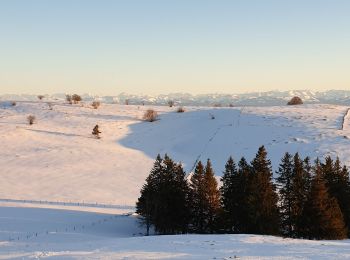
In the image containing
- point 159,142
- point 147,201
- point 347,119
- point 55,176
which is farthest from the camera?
point 347,119

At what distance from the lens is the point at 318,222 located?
37188mm

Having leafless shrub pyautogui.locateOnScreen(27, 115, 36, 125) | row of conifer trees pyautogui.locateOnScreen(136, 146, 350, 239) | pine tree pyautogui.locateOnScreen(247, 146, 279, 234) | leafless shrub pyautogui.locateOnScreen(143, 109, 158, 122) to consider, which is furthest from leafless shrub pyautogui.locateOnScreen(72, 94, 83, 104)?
pine tree pyautogui.locateOnScreen(247, 146, 279, 234)

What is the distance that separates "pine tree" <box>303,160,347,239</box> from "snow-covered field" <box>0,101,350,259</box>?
24.5ft

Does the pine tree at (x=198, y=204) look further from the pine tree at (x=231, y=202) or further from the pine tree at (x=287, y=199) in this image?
the pine tree at (x=287, y=199)

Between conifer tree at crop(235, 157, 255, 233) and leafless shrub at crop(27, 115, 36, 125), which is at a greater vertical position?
leafless shrub at crop(27, 115, 36, 125)

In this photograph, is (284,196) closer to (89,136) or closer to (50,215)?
(50,215)

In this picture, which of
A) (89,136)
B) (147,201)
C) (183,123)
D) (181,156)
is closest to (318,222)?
(147,201)

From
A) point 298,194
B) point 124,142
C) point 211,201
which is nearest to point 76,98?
point 124,142

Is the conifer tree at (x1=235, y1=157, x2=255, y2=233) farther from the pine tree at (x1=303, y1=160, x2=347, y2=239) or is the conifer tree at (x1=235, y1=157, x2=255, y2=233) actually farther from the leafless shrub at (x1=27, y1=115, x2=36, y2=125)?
the leafless shrub at (x1=27, y1=115, x2=36, y2=125)

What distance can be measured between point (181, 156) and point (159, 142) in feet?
30.1

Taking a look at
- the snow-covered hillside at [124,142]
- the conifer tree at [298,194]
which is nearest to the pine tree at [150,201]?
the snow-covered hillside at [124,142]

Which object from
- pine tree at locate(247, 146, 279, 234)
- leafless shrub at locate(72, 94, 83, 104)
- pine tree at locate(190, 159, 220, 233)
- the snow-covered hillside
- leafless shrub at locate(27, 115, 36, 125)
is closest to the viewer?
pine tree at locate(247, 146, 279, 234)

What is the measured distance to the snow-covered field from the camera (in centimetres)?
2616

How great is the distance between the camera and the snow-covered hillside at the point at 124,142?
56750 millimetres
